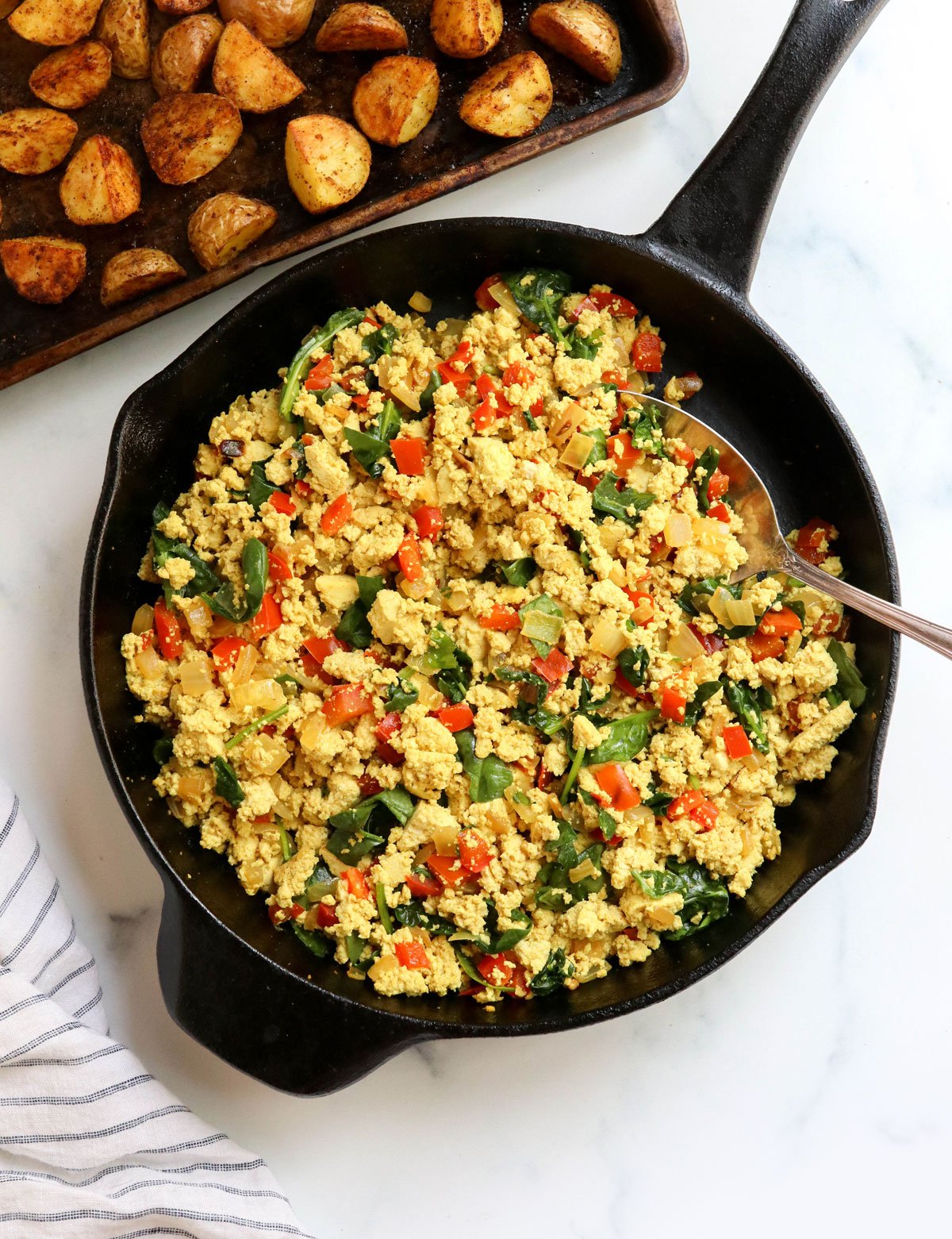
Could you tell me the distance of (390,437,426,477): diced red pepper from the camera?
2688 millimetres

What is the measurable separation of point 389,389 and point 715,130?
50.1 inches

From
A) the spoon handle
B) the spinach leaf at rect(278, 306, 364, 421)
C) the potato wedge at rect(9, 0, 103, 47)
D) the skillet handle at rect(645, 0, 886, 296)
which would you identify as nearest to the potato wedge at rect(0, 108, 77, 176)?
the potato wedge at rect(9, 0, 103, 47)

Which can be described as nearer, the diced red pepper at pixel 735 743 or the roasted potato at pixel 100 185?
the diced red pepper at pixel 735 743

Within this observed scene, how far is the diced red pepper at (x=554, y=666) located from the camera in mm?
2680

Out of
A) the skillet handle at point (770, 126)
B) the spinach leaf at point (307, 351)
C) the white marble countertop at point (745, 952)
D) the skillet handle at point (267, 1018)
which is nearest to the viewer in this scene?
the skillet handle at point (267, 1018)

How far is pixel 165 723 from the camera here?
9.01ft

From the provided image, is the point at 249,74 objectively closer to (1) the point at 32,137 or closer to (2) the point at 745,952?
(1) the point at 32,137

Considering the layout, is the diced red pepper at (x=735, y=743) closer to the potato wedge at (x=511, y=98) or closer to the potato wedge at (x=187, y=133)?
the potato wedge at (x=511, y=98)

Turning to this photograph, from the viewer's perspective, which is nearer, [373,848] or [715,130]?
[373,848]

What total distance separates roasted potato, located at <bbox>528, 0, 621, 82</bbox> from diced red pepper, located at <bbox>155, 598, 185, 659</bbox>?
184cm

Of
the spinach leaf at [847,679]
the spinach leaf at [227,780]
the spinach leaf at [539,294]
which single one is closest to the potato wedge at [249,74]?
the spinach leaf at [539,294]

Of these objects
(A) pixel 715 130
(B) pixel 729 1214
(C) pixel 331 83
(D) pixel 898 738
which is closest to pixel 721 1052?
(B) pixel 729 1214

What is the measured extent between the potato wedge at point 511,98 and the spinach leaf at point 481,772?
5.26ft

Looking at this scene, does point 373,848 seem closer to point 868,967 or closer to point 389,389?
point 389,389
